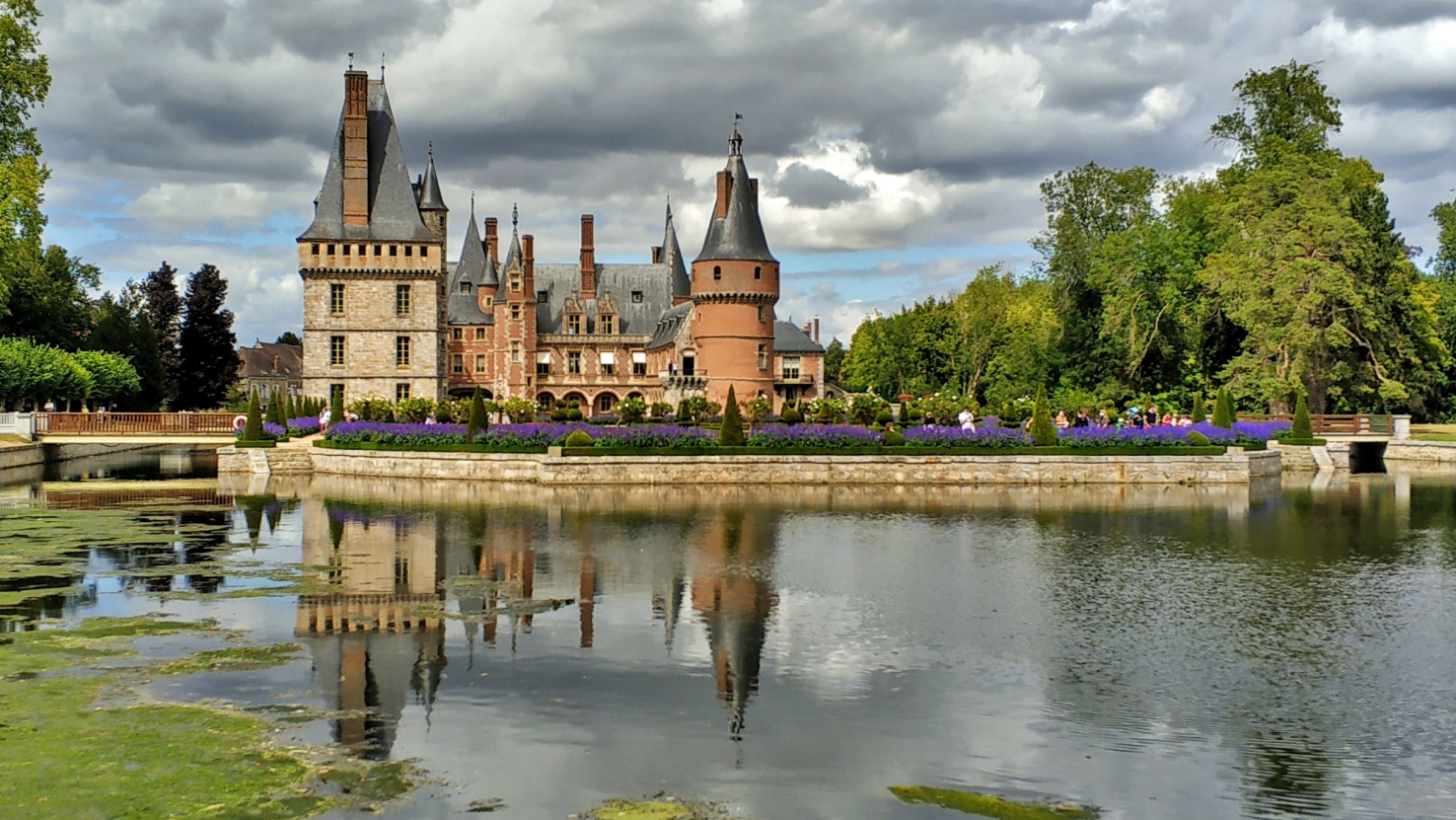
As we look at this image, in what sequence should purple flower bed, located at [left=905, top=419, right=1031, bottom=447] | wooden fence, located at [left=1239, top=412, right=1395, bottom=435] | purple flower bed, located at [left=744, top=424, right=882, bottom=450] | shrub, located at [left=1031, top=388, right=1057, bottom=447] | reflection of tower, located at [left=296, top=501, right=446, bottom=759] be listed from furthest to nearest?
wooden fence, located at [left=1239, top=412, right=1395, bottom=435] → shrub, located at [left=1031, top=388, right=1057, bottom=447] → purple flower bed, located at [left=905, top=419, right=1031, bottom=447] → purple flower bed, located at [left=744, top=424, right=882, bottom=450] → reflection of tower, located at [left=296, top=501, right=446, bottom=759]

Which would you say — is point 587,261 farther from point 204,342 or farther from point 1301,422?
point 1301,422

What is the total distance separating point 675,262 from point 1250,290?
38.5 m

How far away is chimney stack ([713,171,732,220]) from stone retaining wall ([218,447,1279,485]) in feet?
72.1

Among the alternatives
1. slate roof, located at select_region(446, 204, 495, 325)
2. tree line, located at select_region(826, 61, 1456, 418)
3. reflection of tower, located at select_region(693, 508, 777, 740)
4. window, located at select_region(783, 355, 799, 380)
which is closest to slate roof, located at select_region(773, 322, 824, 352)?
window, located at select_region(783, 355, 799, 380)

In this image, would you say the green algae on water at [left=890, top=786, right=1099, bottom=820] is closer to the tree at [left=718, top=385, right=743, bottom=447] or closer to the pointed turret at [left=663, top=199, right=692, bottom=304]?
the tree at [left=718, top=385, right=743, bottom=447]

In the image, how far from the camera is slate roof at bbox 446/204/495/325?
7538 centimetres

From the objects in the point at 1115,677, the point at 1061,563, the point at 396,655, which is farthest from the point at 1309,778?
the point at 1061,563

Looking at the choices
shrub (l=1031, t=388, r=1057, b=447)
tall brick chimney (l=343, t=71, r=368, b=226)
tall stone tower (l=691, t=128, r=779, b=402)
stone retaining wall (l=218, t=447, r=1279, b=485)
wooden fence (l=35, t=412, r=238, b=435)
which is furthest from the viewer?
tall brick chimney (l=343, t=71, r=368, b=226)

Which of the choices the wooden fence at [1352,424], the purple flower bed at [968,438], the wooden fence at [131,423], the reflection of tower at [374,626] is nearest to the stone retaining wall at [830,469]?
the purple flower bed at [968,438]

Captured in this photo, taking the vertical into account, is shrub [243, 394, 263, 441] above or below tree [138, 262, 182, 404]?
below

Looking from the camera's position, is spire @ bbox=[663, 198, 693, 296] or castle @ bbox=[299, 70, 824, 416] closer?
castle @ bbox=[299, 70, 824, 416]

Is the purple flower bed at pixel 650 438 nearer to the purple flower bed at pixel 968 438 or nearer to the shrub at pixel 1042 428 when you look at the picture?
the purple flower bed at pixel 968 438

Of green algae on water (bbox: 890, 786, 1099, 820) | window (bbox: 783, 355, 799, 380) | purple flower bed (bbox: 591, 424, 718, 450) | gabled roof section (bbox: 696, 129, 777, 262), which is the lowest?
green algae on water (bbox: 890, 786, 1099, 820)

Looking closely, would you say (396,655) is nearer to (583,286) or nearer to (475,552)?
(475,552)
